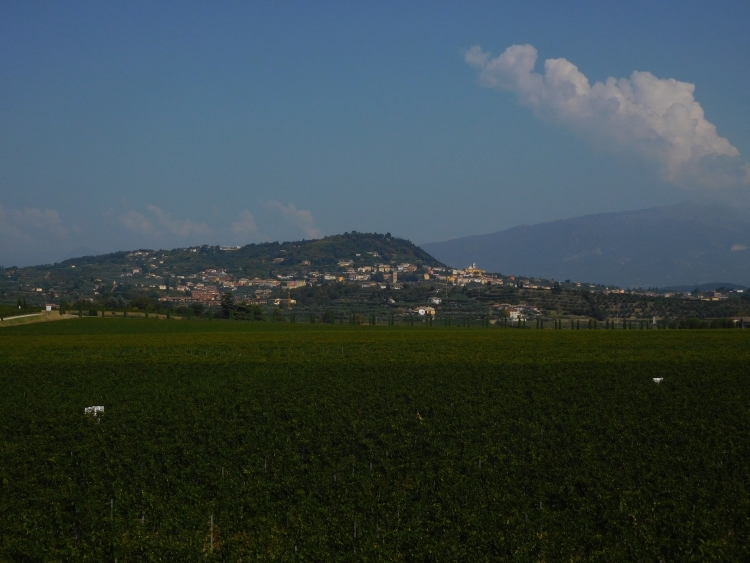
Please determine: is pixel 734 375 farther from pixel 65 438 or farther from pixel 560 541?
pixel 65 438

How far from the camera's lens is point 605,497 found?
14.2 metres

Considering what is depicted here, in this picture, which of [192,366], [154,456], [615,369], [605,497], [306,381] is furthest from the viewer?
[192,366]

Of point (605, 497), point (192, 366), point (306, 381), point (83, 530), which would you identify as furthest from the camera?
point (192, 366)

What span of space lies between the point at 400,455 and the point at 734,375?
17849 mm

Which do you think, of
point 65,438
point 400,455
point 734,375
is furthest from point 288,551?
point 734,375

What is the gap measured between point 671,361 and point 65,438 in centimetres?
2678

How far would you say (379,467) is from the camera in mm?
A: 16453

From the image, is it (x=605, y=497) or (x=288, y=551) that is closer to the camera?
(x=288, y=551)

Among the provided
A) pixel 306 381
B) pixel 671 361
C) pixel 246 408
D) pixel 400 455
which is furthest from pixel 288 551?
pixel 671 361

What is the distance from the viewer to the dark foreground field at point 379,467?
40.8ft

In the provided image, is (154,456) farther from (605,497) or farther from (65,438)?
(605,497)

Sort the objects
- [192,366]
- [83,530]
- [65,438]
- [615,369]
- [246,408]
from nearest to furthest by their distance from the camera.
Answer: [83,530] → [65,438] → [246,408] → [615,369] → [192,366]

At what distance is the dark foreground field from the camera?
1244 centimetres

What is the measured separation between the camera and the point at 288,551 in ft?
39.8
